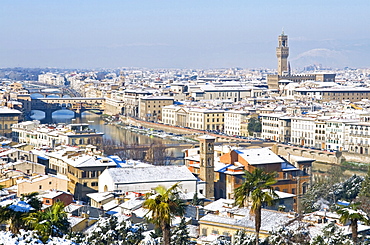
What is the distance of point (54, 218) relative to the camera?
9641 millimetres

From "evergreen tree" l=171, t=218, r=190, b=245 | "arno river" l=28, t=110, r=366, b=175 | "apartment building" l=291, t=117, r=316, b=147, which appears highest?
"evergreen tree" l=171, t=218, r=190, b=245

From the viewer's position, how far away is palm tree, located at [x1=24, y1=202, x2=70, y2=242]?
8.45m

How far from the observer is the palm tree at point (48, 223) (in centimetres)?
845

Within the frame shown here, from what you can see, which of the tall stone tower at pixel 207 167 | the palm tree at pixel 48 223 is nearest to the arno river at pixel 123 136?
the tall stone tower at pixel 207 167

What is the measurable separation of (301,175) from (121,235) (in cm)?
1091

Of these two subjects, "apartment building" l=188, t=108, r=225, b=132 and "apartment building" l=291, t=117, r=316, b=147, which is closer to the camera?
"apartment building" l=291, t=117, r=316, b=147

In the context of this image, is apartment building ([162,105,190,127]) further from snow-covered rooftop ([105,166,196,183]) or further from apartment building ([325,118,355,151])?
snow-covered rooftop ([105,166,196,183])

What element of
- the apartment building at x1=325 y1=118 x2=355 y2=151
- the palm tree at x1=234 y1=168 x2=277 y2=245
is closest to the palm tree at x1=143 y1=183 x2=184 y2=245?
the palm tree at x1=234 y1=168 x2=277 y2=245

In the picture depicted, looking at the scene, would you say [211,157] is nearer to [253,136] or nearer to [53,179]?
[53,179]

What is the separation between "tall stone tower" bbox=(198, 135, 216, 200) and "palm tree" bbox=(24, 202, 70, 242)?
30.6ft

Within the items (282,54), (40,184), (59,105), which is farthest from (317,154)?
(282,54)

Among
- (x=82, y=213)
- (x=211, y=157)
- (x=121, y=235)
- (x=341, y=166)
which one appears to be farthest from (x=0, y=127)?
(x=121, y=235)

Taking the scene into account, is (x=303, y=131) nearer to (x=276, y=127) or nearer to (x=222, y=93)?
(x=276, y=127)

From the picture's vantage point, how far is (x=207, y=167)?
1947 centimetres
